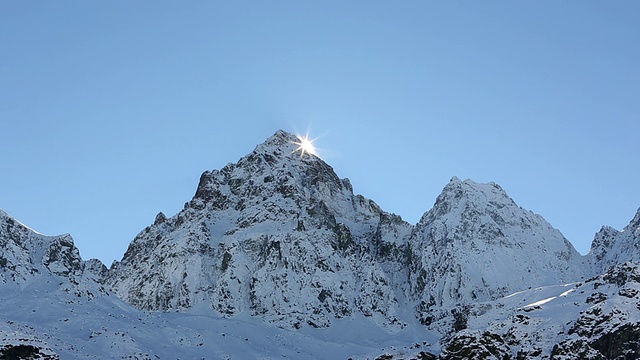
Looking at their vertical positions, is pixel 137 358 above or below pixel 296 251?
below

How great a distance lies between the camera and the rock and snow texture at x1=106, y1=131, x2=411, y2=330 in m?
158

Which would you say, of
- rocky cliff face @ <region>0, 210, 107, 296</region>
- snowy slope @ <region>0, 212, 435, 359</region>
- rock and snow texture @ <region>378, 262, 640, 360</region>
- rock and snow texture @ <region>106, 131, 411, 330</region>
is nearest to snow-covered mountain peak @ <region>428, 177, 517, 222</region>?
rock and snow texture @ <region>106, 131, 411, 330</region>

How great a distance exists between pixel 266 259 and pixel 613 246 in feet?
256

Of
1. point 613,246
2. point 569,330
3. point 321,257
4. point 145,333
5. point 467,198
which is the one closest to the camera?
point 569,330

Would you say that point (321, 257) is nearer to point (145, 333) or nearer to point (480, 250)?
point (480, 250)

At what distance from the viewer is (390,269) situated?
183000 millimetres

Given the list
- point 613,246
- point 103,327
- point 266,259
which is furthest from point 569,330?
point 613,246

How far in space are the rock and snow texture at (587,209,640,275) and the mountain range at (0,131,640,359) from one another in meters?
0.49

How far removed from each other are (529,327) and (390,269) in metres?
89.4

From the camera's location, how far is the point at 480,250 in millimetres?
166500

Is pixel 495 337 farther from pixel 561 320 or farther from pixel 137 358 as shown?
pixel 137 358

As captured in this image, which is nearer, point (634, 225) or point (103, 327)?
point (103, 327)

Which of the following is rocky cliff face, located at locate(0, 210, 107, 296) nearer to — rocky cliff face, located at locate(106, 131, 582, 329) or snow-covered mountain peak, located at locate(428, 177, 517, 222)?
rocky cliff face, located at locate(106, 131, 582, 329)

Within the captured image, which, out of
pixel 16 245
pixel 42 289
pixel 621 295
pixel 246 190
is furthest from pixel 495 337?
pixel 246 190
